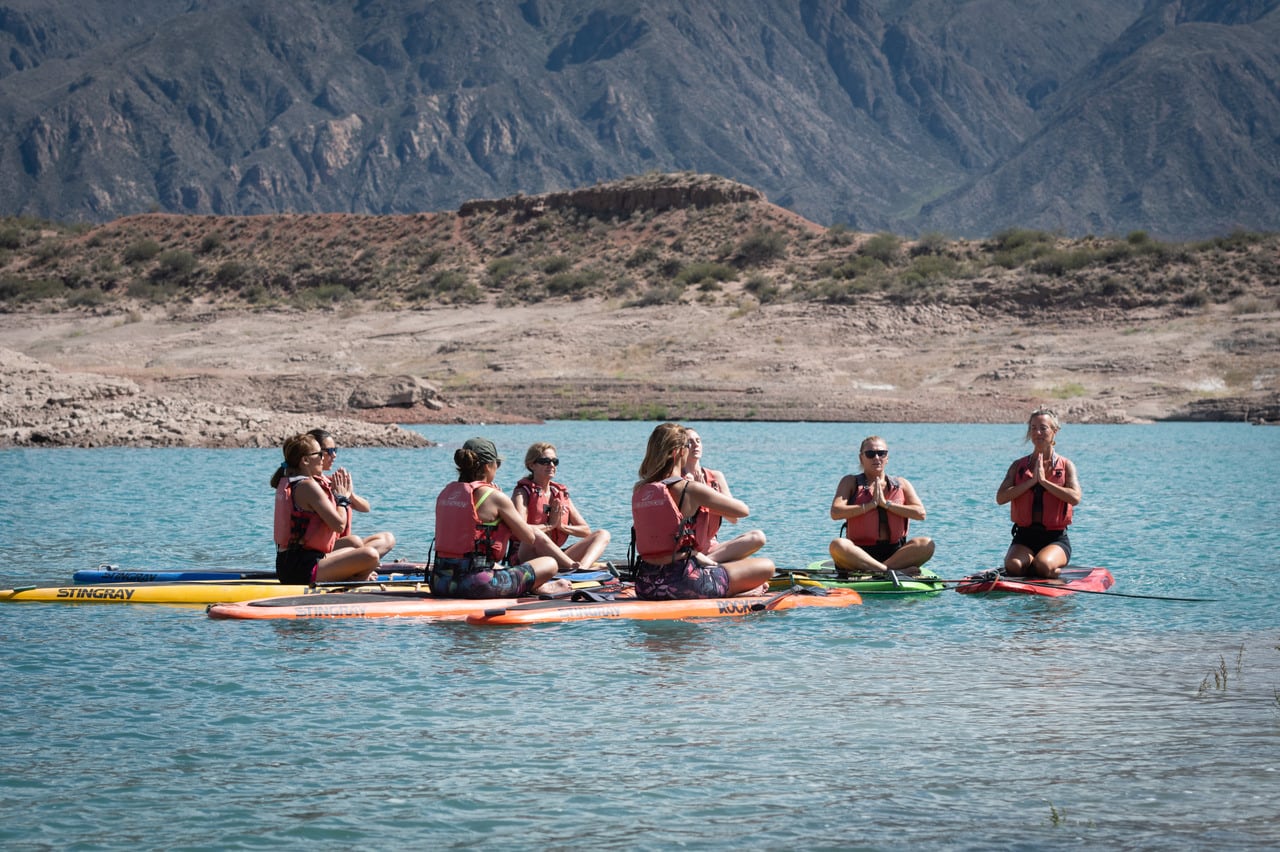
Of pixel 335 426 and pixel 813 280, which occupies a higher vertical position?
pixel 813 280

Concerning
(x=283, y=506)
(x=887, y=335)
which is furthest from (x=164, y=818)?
(x=887, y=335)

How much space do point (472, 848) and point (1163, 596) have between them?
8491mm

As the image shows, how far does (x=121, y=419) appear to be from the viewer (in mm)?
35625

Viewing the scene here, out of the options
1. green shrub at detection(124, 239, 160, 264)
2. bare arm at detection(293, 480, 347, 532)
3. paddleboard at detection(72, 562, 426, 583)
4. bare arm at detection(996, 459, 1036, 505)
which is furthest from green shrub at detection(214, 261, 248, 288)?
bare arm at detection(996, 459, 1036, 505)

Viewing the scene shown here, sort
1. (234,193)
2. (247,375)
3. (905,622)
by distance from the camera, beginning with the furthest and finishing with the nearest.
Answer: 1. (234,193)
2. (247,375)
3. (905,622)

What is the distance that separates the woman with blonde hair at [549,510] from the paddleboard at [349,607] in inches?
31.0

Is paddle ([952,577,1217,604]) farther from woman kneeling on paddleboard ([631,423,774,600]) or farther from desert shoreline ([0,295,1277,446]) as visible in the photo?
desert shoreline ([0,295,1277,446])

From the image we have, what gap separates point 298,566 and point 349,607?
115cm

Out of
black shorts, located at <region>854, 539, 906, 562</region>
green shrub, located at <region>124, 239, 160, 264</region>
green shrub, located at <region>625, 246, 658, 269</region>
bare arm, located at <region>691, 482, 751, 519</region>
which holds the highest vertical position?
green shrub, located at <region>124, 239, 160, 264</region>

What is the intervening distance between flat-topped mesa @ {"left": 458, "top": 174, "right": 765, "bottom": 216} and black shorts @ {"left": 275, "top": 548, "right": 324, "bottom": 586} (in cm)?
6661

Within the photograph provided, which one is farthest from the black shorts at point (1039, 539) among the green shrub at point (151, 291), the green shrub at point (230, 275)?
the green shrub at point (230, 275)

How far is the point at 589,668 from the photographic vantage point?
400 inches

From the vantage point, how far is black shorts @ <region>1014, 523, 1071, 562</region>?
13641mm

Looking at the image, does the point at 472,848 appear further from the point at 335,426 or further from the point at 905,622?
the point at 335,426
